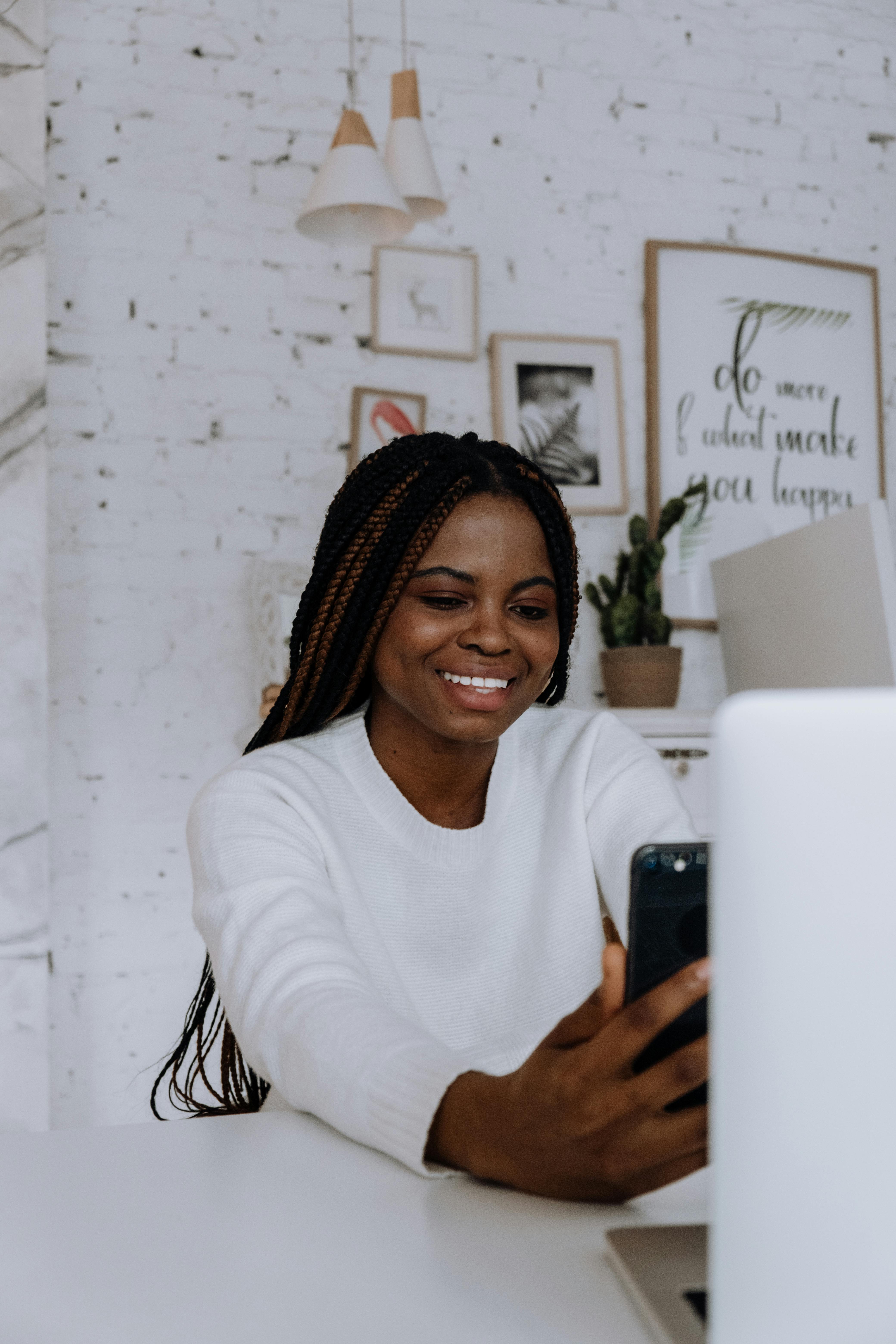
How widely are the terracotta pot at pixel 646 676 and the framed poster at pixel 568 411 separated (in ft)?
1.37

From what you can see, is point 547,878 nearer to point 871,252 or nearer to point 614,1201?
point 614,1201

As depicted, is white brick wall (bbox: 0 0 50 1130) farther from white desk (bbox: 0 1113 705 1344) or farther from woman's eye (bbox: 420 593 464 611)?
white desk (bbox: 0 1113 705 1344)

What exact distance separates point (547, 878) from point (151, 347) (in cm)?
172

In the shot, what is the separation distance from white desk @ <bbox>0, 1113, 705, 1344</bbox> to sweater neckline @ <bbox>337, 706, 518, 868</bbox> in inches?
17.7

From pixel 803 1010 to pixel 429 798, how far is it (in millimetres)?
876

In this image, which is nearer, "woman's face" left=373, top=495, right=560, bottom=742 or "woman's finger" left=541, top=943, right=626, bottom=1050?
"woman's finger" left=541, top=943, right=626, bottom=1050

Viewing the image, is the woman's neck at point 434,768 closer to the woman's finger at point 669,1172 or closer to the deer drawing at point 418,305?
the woman's finger at point 669,1172

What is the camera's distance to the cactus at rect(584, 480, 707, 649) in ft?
8.07

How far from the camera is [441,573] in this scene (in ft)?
3.75

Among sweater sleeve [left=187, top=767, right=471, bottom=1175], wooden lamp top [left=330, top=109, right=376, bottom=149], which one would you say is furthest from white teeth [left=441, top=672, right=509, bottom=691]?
wooden lamp top [left=330, top=109, right=376, bottom=149]

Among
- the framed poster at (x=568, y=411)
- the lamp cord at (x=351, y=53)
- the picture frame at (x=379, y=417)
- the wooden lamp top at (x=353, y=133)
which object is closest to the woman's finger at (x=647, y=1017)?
the wooden lamp top at (x=353, y=133)

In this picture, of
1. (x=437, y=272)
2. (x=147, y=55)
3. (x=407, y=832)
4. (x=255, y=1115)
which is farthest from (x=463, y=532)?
(x=147, y=55)

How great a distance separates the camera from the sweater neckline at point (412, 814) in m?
1.13

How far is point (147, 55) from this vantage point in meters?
2.44
